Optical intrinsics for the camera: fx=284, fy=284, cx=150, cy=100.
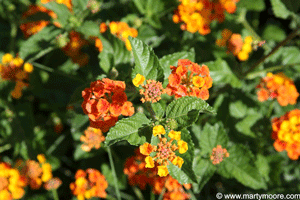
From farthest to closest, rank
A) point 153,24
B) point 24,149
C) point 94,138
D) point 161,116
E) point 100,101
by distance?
point 24,149 → point 153,24 → point 94,138 → point 161,116 → point 100,101

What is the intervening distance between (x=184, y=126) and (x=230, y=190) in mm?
1595

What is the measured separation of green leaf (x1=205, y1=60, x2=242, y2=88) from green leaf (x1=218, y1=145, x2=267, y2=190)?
1.74 ft

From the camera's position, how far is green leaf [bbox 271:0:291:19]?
2.40 m

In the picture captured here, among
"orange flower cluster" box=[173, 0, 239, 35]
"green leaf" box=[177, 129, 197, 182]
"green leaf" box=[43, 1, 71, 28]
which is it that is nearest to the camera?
"green leaf" box=[177, 129, 197, 182]

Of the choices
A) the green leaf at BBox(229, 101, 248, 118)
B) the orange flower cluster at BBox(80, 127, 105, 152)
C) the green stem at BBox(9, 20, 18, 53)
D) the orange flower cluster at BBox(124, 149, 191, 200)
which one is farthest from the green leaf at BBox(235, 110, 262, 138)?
the green stem at BBox(9, 20, 18, 53)

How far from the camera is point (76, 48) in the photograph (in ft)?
8.93

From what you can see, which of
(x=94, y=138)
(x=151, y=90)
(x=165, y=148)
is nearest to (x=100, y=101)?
(x=151, y=90)

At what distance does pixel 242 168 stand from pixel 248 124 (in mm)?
488

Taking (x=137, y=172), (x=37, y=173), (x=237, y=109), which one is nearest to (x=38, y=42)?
(x=37, y=173)

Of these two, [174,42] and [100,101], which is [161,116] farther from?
[174,42]

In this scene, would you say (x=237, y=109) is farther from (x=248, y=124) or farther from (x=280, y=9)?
(x=280, y=9)

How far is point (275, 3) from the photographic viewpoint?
2.42 metres

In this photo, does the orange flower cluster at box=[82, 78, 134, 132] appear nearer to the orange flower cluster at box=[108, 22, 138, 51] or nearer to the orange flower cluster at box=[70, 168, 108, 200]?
the orange flower cluster at box=[108, 22, 138, 51]

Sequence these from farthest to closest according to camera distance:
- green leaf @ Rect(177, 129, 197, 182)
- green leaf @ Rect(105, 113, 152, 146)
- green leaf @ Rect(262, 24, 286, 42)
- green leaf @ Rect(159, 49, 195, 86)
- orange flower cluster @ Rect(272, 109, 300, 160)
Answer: green leaf @ Rect(262, 24, 286, 42) → orange flower cluster @ Rect(272, 109, 300, 160) → green leaf @ Rect(159, 49, 195, 86) → green leaf @ Rect(177, 129, 197, 182) → green leaf @ Rect(105, 113, 152, 146)
